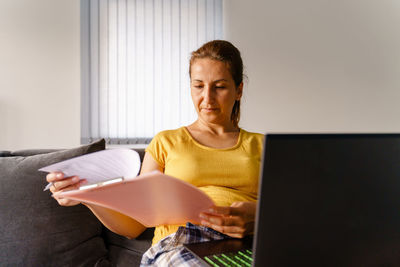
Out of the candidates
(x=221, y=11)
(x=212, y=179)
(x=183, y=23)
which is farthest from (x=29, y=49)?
(x=212, y=179)

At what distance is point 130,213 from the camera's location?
2.06 ft

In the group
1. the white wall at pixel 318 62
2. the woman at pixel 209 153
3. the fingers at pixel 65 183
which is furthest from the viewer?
the white wall at pixel 318 62

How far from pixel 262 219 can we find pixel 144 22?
2.57 meters

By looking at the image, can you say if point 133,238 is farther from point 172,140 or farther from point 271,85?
point 271,85

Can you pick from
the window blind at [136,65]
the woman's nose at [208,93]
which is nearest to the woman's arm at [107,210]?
the woman's nose at [208,93]

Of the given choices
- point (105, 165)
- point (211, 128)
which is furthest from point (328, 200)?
point (211, 128)

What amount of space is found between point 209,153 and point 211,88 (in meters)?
0.22

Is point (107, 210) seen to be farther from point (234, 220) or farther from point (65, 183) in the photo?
point (234, 220)

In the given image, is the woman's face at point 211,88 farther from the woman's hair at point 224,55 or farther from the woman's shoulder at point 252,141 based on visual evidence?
the woman's shoulder at point 252,141

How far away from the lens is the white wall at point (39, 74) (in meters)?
2.46

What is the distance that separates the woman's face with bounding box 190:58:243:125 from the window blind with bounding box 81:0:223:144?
5.25 ft

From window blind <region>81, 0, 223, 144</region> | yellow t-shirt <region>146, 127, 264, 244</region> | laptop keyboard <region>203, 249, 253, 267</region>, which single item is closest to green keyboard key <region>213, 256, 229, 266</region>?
laptop keyboard <region>203, 249, 253, 267</region>

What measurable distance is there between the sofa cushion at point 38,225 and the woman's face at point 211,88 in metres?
0.57

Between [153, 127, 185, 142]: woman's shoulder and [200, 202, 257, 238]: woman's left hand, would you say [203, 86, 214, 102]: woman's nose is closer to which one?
[153, 127, 185, 142]: woman's shoulder
